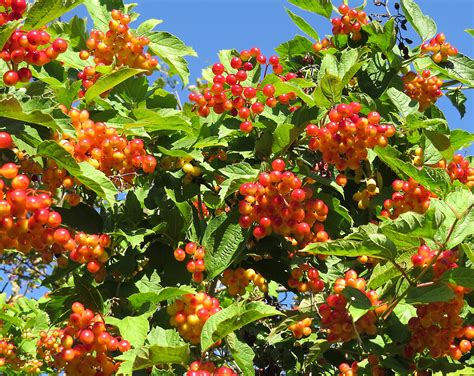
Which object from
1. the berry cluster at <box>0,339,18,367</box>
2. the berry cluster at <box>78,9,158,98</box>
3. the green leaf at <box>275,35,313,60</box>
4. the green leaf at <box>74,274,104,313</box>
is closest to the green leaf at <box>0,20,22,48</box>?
the berry cluster at <box>78,9,158,98</box>

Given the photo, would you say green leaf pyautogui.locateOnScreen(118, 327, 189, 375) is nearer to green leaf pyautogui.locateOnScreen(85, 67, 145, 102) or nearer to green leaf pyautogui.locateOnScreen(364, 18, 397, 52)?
green leaf pyautogui.locateOnScreen(85, 67, 145, 102)

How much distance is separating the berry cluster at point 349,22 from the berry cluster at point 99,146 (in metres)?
1.70

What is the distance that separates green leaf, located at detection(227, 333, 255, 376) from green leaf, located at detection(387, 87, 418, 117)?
1.69m

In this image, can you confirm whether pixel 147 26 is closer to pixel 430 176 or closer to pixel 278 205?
pixel 278 205

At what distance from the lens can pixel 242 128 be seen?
3.12 metres

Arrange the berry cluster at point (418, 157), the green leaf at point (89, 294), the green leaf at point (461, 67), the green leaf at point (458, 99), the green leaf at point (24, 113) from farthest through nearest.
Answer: the green leaf at point (458, 99)
the green leaf at point (461, 67)
the berry cluster at point (418, 157)
the green leaf at point (89, 294)
the green leaf at point (24, 113)

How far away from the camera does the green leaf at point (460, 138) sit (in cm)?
330

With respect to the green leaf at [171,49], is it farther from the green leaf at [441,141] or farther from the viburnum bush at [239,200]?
the green leaf at [441,141]

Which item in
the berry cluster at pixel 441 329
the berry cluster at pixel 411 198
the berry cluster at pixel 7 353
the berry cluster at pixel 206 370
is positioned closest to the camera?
the berry cluster at pixel 206 370

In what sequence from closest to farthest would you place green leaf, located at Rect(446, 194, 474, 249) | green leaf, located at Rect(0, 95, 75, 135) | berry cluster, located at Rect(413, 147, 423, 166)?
green leaf, located at Rect(0, 95, 75, 135) < green leaf, located at Rect(446, 194, 474, 249) < berry cluster, located at Rect(413, 147, 423, 166)

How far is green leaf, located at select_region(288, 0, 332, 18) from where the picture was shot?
3.83 meters

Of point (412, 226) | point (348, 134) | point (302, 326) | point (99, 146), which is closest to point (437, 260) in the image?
point (412, 226)

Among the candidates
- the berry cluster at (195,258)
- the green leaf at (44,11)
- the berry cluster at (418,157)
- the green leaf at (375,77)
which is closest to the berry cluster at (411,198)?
the berry cluster at (418,157)

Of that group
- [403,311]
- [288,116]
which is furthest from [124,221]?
[403,311]
